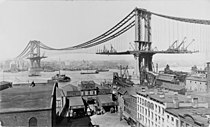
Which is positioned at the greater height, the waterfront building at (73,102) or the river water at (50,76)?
the river water at (50,76)

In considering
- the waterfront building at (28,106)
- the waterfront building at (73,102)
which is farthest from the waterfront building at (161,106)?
the waterfront building at (28,106)

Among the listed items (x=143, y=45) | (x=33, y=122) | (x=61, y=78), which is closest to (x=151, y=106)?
(x=143, y=45)

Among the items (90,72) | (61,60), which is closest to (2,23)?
(61,60)

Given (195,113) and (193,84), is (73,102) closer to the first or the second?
(195,113)

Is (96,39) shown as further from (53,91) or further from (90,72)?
(53,91)

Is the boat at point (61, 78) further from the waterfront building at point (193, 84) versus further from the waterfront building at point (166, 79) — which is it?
the waterfront building at point (193, 84)

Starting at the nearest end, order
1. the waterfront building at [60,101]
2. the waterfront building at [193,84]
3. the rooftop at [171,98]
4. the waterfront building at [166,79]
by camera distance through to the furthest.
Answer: the waterfront building at [60,101] < the rooftop at [171,98] < the waterfront building at [166,79] < the waterfront building at [193,84]
